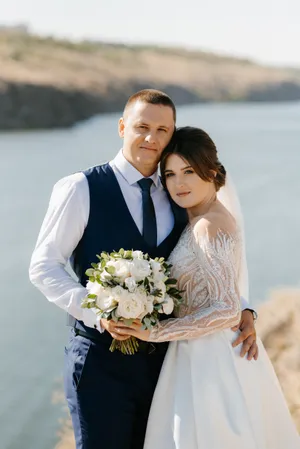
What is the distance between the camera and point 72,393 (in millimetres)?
2496

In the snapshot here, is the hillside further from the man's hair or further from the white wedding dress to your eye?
the white wedding dress

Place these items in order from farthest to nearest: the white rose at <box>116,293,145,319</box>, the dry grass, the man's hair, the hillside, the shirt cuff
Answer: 1. the dry grass
2. the hillside
3. the shirt cuff
4. the man's hair
5. the white rose at <box>116,293,145,319</box>

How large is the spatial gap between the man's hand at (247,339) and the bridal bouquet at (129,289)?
1.15 ft

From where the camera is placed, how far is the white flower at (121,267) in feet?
7.35

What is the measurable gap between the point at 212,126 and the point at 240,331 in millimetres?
15629

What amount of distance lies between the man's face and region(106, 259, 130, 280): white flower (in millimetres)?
473

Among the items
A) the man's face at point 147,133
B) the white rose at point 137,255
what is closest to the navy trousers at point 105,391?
the white rose at point 137,255

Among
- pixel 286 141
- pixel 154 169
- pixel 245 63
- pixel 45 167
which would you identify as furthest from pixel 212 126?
pixel 154 169

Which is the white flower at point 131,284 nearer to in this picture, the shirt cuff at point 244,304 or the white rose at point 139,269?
the white rose at point 139,269

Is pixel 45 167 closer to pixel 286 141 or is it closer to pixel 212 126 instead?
pixel 212 126

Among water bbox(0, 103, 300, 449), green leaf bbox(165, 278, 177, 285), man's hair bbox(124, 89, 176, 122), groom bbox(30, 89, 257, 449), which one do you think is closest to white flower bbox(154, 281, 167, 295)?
green leaf bbox(165, 278, 177, 285)

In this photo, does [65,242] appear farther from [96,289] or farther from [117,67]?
[117,67]

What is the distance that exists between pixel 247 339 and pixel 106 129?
15.9 metres

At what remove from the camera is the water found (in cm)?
565
